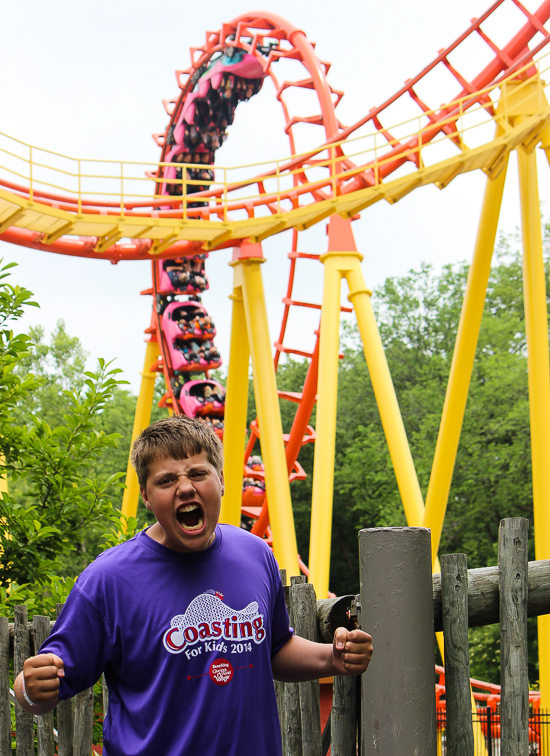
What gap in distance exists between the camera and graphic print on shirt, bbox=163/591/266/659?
1535 mm

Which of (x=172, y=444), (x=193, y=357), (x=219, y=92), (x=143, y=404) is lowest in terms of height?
(x=172, y=444)

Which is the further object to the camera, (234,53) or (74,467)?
(234,53)

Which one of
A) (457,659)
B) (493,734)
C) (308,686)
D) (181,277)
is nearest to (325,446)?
(493,734)

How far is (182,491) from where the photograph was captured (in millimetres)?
1573

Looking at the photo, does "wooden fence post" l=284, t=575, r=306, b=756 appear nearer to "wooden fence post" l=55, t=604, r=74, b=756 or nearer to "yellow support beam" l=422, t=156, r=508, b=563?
"wooden fence post" l=55, t=604, r=74, b=756

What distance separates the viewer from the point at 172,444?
5.32ft

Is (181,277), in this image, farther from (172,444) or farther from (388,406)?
(172,444)

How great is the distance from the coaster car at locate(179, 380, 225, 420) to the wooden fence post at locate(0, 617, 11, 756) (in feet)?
30.8

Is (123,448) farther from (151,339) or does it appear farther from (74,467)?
(74,467)

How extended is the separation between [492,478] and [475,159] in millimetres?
12885

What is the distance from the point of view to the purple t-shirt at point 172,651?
A: 1.51m

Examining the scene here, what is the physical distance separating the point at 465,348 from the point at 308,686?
6.17 meters

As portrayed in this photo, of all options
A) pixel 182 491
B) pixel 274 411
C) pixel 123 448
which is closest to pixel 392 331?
pixel 123 448

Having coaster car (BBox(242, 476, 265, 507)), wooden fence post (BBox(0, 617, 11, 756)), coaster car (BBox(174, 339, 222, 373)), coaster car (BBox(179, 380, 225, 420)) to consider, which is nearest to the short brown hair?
wooden fence post (BBox(0, 617, 11, 756))
